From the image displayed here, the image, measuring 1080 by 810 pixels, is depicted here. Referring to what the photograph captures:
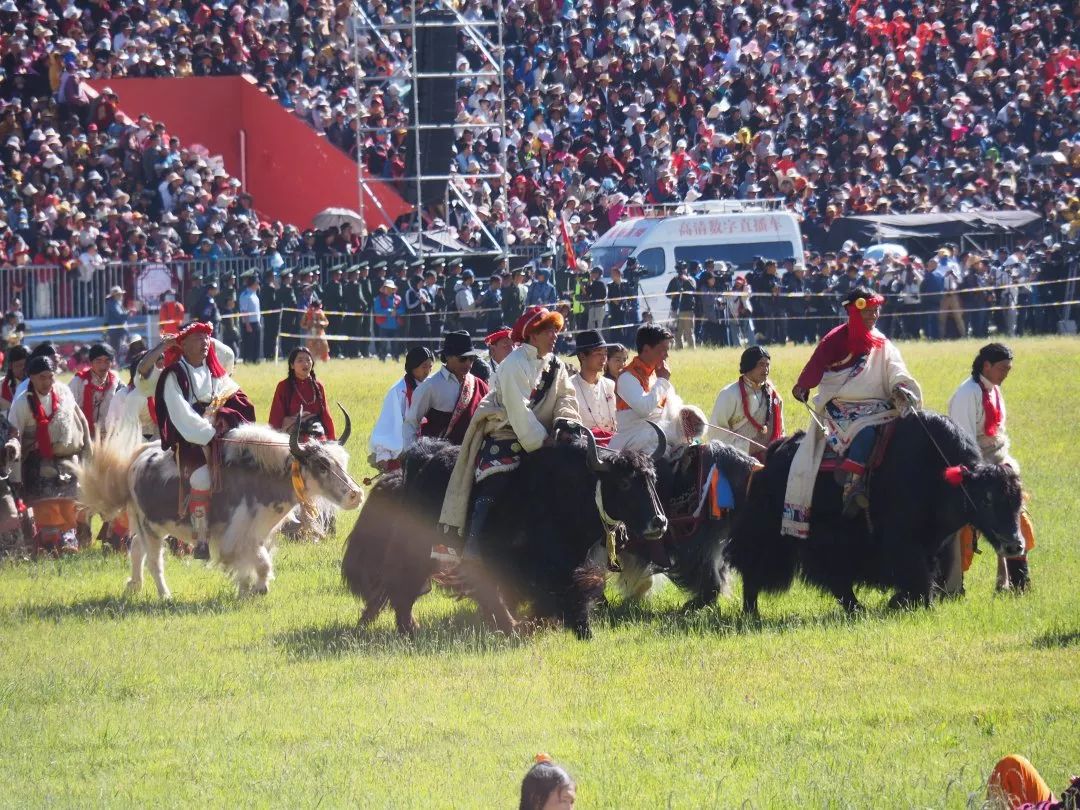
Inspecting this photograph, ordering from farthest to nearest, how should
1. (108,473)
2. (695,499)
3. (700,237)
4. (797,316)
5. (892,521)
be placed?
(700,237)
(797,316)
(108,473)
(695,499)
(892,521)

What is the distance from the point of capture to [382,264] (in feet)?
100

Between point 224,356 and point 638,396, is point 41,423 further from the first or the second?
point 638,396

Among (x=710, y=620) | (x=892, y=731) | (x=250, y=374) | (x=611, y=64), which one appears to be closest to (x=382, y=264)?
(x=250, y=374)

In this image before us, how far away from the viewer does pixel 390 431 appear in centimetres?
1245

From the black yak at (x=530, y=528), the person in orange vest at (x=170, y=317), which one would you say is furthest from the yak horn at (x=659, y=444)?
the person in orange vest at (x=170, y=317)

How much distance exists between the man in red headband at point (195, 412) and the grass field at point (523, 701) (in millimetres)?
774

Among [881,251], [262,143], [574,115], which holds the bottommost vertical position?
[881,251]

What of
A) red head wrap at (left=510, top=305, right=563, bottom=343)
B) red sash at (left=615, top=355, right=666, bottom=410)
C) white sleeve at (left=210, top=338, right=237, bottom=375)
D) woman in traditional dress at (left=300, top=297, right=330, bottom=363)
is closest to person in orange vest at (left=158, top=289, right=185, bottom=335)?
woman in traditional dress at (left=300, top=297, right=330, bottom=363)

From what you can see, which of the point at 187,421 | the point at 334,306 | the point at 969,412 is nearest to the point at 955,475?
the point at 969,412

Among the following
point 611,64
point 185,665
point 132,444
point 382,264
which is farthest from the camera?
point 611,64

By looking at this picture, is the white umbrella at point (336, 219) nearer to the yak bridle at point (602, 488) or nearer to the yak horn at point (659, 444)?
the yak horn at point (659, 444)

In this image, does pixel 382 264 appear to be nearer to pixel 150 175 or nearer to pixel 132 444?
pixel 150 175

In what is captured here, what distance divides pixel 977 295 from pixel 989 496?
2286 centimetres

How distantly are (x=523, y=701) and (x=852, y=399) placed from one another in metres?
3.73
